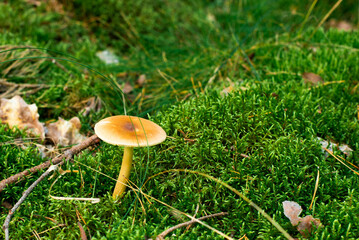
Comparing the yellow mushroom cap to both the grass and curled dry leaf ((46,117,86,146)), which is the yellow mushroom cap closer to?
the grass

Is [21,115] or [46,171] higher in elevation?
[46,171]

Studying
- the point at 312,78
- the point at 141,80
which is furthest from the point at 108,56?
the point at 312,78

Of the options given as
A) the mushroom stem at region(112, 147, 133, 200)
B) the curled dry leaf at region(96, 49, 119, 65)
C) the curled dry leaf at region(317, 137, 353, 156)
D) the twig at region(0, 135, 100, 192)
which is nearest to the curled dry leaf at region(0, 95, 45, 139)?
the twig at region(0, 135, 100, 192)

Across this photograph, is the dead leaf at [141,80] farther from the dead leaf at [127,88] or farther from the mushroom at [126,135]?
the mushroom at [126,135]

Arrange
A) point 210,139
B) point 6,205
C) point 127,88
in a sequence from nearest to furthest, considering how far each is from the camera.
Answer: point 6,205 < point 210,139 < point 127,88

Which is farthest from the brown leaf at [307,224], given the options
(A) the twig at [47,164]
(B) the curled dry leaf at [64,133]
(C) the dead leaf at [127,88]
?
(C) the dead leaf at [127,88]

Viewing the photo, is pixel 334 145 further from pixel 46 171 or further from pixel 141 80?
pixel 141 80

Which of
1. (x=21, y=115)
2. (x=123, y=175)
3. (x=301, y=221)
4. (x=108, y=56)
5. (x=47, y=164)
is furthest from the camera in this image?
(x=108, y=56)
